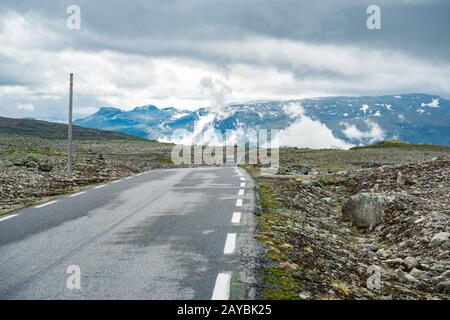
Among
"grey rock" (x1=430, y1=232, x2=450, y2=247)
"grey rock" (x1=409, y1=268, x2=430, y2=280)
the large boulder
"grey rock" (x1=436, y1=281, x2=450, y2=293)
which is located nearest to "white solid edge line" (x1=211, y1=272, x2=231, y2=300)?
"grey rock" (x1=436, y1=281, x2=450, y2=293)

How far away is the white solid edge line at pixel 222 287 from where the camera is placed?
19.0ft

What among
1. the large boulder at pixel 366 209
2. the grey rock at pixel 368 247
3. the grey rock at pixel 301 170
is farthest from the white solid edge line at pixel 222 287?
the grey rock at pixel 301 170

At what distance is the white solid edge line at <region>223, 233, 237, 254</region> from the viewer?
809 centimetres

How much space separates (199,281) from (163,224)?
14.2 ft

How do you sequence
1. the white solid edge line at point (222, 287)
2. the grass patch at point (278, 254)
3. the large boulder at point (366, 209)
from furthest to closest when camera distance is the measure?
1. the large boulder at point (366, 209)
2. the grass patch at point (278, 254)
3. the white solid edge line at point (222, 287)

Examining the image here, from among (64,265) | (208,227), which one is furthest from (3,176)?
(64,265)

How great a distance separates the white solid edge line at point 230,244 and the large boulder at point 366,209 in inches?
242

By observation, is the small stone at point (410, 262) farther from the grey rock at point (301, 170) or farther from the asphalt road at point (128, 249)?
the grey rock at point (301, 170)

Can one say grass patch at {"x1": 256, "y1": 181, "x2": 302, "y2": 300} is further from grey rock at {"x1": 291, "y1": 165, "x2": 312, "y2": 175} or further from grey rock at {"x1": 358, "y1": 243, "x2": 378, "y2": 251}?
grey rock at {"x1": 291, "y1": 165, "x2": 312, "y2": 175}

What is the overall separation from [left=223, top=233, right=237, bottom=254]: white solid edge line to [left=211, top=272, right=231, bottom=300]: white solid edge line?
130 centimetres

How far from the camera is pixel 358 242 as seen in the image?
1220 cm

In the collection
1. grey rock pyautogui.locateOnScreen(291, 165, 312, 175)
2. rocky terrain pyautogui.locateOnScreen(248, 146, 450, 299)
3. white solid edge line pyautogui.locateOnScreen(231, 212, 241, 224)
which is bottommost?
rocky terrain pyautogui.locateOnScreen(248, 146, 450, 299)

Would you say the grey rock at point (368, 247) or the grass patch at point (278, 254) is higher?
the grass patch at point (278, 254)

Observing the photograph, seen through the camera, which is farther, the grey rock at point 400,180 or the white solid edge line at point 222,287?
the grey rock at point 400,180
